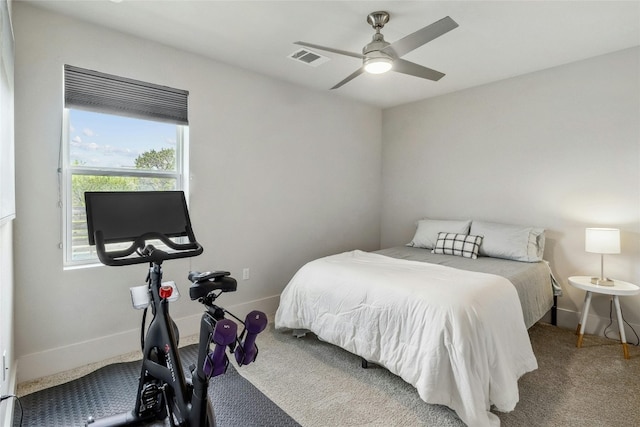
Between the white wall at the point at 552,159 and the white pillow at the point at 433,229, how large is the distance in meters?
0.29

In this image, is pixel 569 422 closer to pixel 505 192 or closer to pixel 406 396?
pixel 406 396

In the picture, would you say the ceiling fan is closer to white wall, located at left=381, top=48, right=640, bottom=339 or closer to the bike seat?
the bike seat

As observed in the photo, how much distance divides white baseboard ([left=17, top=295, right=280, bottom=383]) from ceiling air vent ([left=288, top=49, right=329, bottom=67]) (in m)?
2.49

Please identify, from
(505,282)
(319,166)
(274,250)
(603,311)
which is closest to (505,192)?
(603,311)

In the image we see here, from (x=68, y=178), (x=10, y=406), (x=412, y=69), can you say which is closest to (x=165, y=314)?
(x=10, y=406)

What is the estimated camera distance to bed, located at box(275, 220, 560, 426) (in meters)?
1.78

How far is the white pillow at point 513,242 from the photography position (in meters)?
3.08

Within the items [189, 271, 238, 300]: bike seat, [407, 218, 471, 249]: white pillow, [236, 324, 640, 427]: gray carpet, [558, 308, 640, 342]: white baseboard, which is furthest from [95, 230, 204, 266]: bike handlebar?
[558, 308, 640, 342]: white baseboard

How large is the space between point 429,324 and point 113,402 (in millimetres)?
1935

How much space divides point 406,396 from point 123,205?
1.94 meters

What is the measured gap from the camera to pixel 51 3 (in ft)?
7.14

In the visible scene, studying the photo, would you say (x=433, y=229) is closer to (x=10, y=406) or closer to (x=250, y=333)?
(x=250, y=333)

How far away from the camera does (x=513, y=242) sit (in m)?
3.17

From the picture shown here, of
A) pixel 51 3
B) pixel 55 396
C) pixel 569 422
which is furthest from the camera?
pixel 51 3
